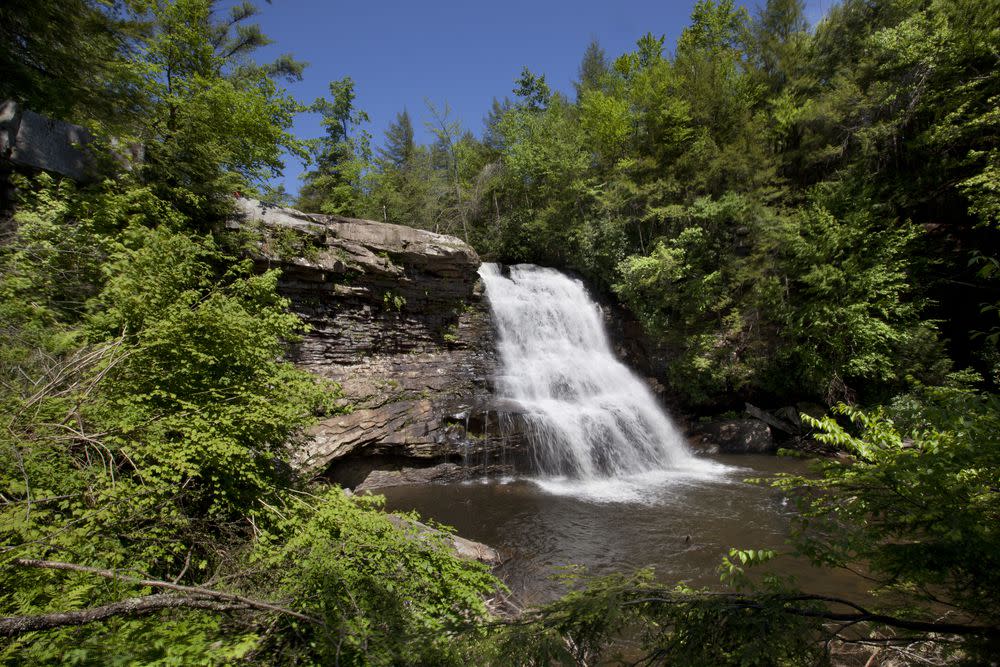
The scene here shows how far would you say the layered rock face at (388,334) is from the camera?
9.83 meters

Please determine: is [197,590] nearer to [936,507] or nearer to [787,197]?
[936,507]

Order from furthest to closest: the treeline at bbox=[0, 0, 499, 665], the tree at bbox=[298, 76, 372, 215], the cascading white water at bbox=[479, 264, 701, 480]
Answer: the tree at bbox=[298, 76, 372, 215], the cascading white water at bbox=[479, 264, 701, 480], the treeline at bbox=[0, 0, 499, 665]

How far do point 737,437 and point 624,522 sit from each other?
6.34 meters

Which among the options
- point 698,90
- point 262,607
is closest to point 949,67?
point 698,90

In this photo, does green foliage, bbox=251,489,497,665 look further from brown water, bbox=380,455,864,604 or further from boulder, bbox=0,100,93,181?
boulder, bbox=0,100,93,181

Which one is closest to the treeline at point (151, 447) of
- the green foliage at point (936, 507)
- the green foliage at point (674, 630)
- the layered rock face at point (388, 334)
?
the green foliage at point (674, 630)

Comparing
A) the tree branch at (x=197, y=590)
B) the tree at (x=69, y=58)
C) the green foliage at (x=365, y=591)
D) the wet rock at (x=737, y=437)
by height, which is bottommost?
the wet rock at (x=737, y=437)

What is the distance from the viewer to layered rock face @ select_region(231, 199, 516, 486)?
32.2 ft

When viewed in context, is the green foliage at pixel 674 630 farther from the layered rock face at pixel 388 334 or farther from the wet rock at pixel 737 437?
the wet rock at pixel 737 437

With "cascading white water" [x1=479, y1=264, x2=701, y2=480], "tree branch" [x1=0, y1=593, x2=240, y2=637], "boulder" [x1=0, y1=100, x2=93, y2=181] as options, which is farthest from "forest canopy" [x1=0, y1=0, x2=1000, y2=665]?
"cascading white water" [x1=479, y1=264, x2=701, y2=480]

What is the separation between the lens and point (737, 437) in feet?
37.3

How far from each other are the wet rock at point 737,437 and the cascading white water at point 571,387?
30.7 inches

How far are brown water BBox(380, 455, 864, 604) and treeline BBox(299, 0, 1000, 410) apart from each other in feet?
12.7

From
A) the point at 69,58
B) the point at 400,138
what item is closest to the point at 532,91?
the point at 400,138
